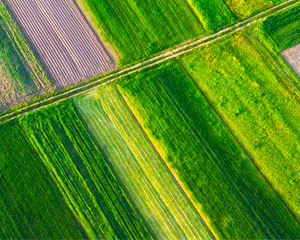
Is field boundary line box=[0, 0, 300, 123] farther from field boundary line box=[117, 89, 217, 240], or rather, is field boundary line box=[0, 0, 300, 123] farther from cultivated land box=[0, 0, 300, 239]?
field boundary line box=[117, 89, 217, 240]

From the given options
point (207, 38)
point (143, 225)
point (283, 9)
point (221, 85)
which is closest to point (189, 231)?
point (143, 225)

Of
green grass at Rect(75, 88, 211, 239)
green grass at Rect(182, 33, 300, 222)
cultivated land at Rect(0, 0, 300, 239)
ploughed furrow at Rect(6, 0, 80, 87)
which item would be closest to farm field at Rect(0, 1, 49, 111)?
ploughed furrow at Rect(6, 0, 80, 87)

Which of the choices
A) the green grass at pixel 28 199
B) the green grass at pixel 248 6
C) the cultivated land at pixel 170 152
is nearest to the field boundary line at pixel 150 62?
the cultivated land at pixel 170 152

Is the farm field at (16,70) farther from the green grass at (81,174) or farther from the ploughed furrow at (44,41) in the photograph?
the green grass at (81,174)

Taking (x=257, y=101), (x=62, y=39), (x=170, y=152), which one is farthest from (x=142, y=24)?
(x=257, y=101)

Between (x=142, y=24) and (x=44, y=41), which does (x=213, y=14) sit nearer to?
(x=142, y=24)

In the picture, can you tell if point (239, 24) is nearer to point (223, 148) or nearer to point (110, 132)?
point (223, 148)
